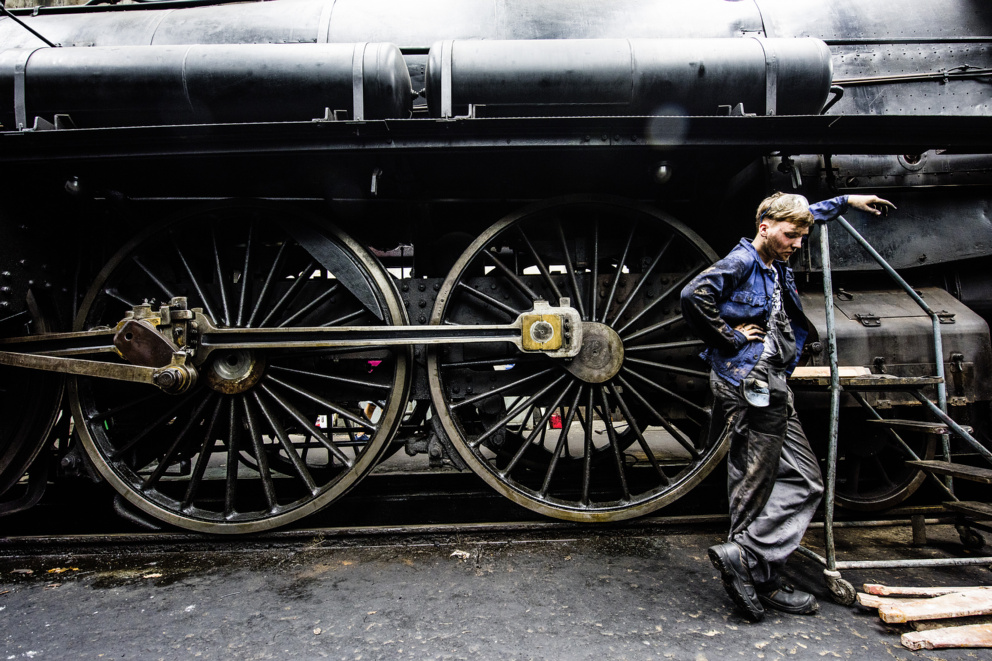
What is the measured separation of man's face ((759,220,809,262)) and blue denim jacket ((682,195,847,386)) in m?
0.07

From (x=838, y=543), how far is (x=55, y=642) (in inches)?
152

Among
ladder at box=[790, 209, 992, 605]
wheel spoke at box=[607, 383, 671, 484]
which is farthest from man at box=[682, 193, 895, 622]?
wheel spoke at box=[607, 383, 671, 484]

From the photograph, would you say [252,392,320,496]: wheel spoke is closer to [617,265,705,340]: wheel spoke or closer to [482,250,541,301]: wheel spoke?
[482,250,541,301]: wheel spoke

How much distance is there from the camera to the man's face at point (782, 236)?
81.8 inches

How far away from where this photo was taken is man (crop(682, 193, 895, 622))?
2037 mm

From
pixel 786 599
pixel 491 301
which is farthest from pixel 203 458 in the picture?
pixel 786 599

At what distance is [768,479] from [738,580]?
0.44m

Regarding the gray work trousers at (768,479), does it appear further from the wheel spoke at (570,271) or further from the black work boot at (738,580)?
the wheel spoke at (570,271)

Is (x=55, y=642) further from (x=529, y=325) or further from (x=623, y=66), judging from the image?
(x=623, y=66)

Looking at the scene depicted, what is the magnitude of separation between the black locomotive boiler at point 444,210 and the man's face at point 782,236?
2.40 feet

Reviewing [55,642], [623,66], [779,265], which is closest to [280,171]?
[623,66]

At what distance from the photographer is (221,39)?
3.08 metres

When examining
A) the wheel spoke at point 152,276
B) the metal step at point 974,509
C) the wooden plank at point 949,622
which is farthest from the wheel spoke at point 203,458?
the metal step at point 974,509

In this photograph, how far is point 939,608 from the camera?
1952mm
